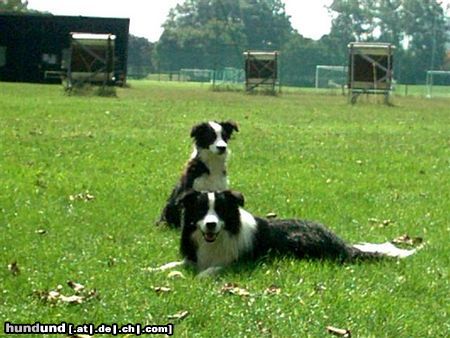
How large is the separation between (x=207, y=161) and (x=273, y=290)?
11.6 feet

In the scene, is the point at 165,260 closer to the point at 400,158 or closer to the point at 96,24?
the point at 400,158

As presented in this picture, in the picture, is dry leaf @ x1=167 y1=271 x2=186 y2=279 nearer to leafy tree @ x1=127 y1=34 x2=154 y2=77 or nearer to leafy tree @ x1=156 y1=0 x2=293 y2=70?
leafy tree @ x1=156 y1=0 x2=293 y2=70

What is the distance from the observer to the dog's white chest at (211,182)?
32.1 feet

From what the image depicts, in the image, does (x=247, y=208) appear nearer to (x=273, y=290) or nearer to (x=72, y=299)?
(x=273, y=290)

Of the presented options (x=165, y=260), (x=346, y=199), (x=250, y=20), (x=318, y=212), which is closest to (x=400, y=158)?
(x=346, y=199)

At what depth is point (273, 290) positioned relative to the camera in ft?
22.1

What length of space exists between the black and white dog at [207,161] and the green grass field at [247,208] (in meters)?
0.51

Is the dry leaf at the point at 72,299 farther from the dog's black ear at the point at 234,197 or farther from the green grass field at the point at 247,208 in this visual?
the dog's black ear at the point at 234,197

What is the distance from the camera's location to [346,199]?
11.6m

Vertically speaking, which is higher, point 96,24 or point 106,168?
point 96,24

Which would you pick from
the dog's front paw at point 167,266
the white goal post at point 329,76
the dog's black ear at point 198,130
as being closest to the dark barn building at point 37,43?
the white goal post at point 329,76

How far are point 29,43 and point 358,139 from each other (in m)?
52.4

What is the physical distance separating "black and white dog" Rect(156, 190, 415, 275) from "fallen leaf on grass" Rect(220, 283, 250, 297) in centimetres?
50

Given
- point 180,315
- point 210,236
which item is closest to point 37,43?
point 210,236
